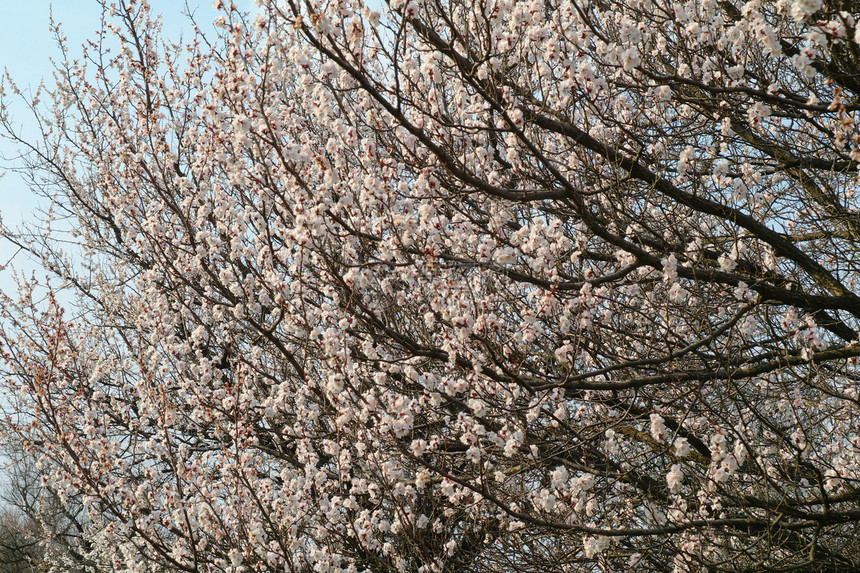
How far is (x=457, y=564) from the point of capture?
21.3 feet

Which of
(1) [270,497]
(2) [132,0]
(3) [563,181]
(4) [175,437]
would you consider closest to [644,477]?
(3) [563,181]

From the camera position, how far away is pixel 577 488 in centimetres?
487

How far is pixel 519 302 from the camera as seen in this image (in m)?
6.24

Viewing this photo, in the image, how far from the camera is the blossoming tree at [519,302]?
462 centimetres

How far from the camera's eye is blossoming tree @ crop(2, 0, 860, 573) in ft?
15.1

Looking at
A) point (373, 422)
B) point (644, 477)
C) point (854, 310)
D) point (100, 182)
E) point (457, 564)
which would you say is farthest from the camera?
point (100, 182)

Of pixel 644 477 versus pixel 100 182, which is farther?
pixel 100 182

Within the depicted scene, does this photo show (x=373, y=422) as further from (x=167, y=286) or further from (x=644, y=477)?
(x=167, y=286)

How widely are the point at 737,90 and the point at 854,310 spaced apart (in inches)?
76.8

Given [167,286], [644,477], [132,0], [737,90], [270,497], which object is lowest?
[270,497]

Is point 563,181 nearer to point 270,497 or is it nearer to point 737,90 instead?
point 737,90

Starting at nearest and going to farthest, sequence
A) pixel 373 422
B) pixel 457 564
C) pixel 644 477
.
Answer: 1. pixel 373 422
2. pixel 644 477
3. pixel 457 564

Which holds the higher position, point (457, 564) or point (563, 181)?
point (563, 181)

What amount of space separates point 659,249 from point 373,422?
264cm
